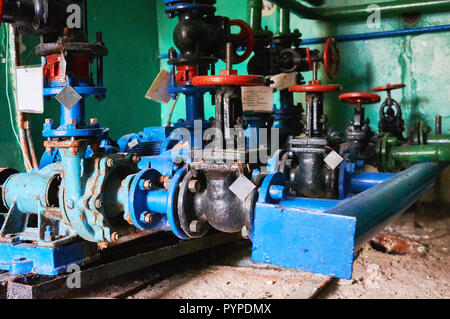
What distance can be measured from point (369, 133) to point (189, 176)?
4.67ft

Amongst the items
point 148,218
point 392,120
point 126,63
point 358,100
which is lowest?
point 148,218

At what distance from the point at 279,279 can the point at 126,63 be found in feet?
7.24

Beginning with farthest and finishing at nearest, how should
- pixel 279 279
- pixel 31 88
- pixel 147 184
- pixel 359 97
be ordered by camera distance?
pixel 359 97 → pixel 279 279 → pixel 31 88 → pixel 147 184

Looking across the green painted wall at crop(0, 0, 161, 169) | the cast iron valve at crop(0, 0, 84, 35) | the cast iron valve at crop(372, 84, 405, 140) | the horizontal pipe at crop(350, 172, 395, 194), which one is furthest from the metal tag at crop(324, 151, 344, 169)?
the green painted wall at crop(0, 0, 161, 169)

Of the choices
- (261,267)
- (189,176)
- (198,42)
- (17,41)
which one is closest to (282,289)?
(261,267)

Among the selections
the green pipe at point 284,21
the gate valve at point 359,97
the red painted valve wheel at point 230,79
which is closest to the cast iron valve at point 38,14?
the red painted valve wheel at point 230,79

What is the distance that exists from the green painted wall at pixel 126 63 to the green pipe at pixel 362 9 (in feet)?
4.08

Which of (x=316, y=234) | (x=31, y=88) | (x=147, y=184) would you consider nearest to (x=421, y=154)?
(x=147, y=184)

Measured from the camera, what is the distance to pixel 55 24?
1.31 m

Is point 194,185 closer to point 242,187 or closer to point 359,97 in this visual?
point 242,187

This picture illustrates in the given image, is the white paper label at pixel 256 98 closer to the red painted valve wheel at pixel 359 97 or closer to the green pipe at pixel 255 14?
A: the red painted valve wheel at pixel 359 97

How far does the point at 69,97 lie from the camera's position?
1.31 meters

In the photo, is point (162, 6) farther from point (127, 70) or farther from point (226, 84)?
point (226, 84)

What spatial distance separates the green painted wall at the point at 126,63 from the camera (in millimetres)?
3092
